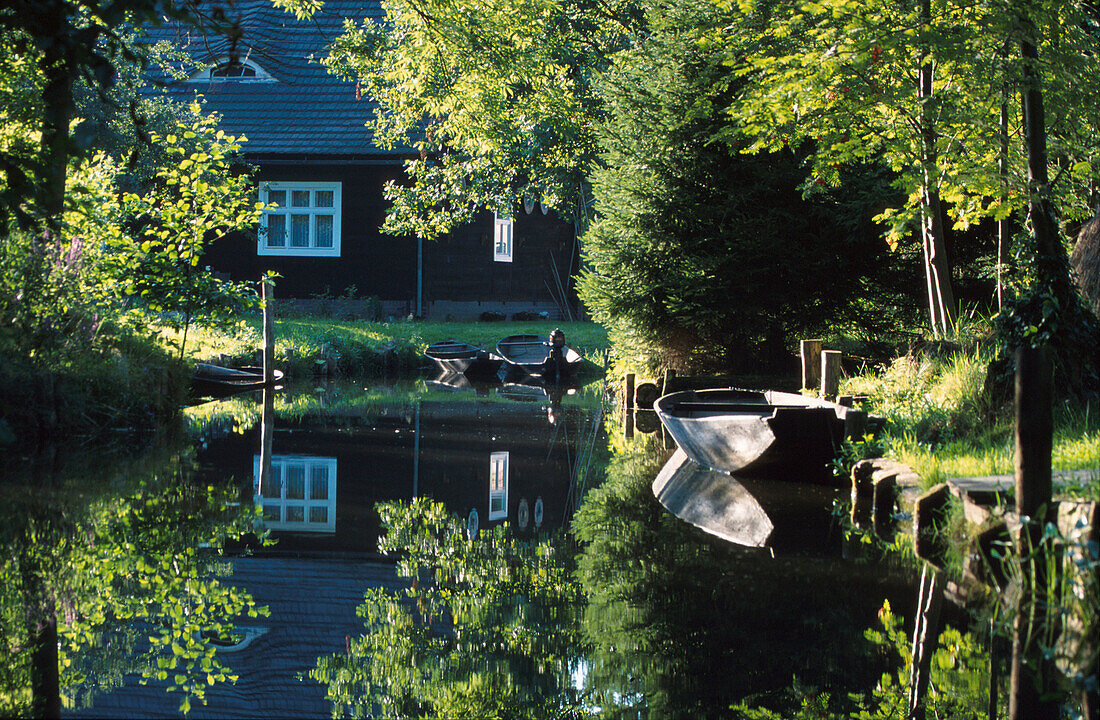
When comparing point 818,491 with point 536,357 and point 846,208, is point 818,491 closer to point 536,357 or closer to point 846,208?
point 846,208

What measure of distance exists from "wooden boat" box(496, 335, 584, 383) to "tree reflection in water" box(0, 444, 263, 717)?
1343 cm

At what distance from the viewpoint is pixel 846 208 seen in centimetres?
1527

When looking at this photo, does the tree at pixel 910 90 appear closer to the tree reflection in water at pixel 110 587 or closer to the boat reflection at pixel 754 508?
the boat reflection at pixel 754 508

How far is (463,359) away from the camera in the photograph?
22391 mm

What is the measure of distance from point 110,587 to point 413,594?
5.62 ft

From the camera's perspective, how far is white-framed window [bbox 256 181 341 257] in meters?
26.5

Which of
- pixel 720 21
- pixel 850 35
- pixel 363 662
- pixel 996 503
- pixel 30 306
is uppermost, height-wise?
pixel 720 21

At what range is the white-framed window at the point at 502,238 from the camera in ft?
90.1

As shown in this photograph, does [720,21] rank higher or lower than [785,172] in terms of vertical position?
higher

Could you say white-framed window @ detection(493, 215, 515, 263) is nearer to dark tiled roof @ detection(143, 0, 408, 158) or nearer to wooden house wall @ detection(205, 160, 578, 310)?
wooden house wall @ detection(205, 160, 578, 310)

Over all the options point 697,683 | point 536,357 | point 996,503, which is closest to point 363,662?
point 697,683

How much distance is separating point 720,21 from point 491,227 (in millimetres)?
13230

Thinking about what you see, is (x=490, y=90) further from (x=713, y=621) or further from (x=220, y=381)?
(x=713, y=621)

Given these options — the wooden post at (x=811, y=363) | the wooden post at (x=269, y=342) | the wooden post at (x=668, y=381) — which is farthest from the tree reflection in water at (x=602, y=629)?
the wooden post at (x=269, y=342)
